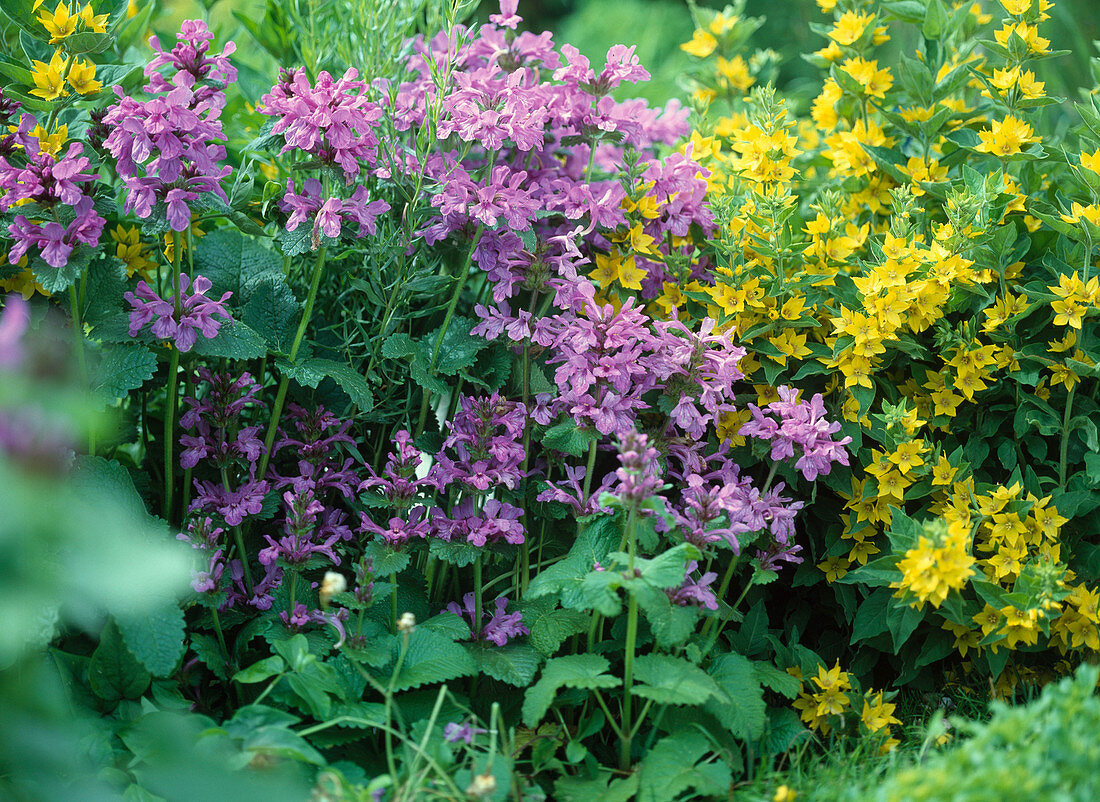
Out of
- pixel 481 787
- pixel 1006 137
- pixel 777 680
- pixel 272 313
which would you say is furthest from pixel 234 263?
pixel 1006 137

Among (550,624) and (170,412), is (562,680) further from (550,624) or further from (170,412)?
(170,412)

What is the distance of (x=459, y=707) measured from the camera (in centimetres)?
138

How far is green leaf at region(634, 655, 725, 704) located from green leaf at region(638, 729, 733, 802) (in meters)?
0.07

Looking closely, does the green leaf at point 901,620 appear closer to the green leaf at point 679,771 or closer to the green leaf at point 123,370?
the green leaf at point 679,771

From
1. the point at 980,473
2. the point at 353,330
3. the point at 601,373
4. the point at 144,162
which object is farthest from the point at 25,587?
the point at 980,473

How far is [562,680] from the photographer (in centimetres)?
131

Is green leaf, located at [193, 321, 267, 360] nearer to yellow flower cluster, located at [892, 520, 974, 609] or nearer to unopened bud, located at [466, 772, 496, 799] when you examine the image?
unopened bud, located at [466, 772, 496, 799]

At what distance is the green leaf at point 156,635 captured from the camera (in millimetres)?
1280

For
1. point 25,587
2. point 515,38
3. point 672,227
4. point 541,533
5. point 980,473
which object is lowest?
point 541,533

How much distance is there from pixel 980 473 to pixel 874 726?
0.53 metres

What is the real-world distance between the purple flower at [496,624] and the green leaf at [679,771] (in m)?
0.32

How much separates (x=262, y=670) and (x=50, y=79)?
97 centimetres

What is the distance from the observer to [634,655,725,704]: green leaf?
4.14 feet

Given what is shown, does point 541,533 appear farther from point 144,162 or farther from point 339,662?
point 144,162
